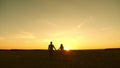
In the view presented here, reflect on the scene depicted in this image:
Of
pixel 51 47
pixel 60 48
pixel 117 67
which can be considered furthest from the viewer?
pixel 60 48

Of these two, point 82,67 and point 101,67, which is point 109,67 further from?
point 82,67

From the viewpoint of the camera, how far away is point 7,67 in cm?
1457

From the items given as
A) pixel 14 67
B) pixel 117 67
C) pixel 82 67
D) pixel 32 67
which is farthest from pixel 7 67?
pixel 117 67

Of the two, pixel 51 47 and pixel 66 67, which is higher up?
pixel 51 47

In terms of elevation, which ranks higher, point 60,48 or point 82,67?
point 60,48

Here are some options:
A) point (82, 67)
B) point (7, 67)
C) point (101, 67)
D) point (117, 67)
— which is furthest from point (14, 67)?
point (117, 67)

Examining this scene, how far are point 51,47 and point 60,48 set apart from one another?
4482 millimetres

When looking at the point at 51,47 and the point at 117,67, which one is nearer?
the point at 117,67

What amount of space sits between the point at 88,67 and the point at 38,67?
3.71 meters

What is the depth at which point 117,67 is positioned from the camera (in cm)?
1386

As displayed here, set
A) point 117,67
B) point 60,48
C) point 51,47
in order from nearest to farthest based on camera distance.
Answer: point 117,67 → point 51,47 → point 60,48

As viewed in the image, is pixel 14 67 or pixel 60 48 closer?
pixel 14 67

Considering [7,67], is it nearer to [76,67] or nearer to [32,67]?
[32,67]

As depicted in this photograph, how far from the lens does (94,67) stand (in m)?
14.2
